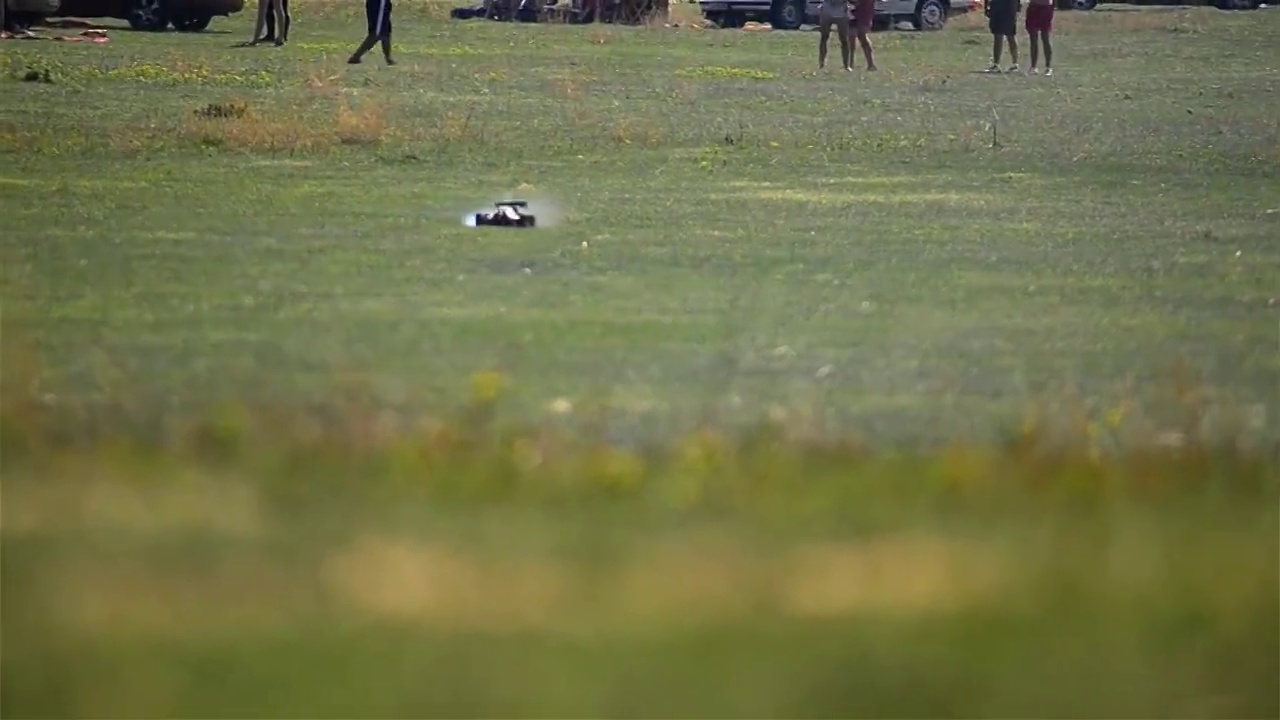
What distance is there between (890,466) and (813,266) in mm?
5382

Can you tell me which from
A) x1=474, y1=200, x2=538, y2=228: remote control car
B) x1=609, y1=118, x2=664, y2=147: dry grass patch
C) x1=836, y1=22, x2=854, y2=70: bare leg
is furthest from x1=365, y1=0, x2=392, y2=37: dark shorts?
x1=474, y1=200, x2=538, y2=228: remote control car

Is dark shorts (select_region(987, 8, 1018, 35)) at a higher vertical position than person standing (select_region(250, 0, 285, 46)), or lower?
higher

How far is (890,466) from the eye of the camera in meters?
8.15

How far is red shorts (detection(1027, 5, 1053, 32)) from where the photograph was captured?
31.8m

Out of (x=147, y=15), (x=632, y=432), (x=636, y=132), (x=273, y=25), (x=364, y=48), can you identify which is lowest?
(x=147, y=15)

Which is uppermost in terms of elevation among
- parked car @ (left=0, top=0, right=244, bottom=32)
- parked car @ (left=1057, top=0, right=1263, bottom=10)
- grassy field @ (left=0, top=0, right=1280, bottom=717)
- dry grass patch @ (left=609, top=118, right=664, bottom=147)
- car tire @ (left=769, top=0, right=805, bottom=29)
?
grassy field @ (left=0, top=0, right=1280, bottom=717)

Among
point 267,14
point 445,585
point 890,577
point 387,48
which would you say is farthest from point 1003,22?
point 445,585

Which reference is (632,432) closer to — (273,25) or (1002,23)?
(1002,23)

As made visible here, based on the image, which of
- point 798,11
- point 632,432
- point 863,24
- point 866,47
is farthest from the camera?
point 798,11

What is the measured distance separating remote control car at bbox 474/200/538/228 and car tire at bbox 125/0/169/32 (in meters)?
23.5

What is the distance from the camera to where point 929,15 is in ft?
151

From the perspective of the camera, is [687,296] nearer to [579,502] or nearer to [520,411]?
[520,411]

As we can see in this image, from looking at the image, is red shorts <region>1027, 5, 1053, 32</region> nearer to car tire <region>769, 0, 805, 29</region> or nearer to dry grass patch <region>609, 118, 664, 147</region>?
dry grass patch <region>609, 118, 664, 147</region>

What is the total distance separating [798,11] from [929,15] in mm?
2722
